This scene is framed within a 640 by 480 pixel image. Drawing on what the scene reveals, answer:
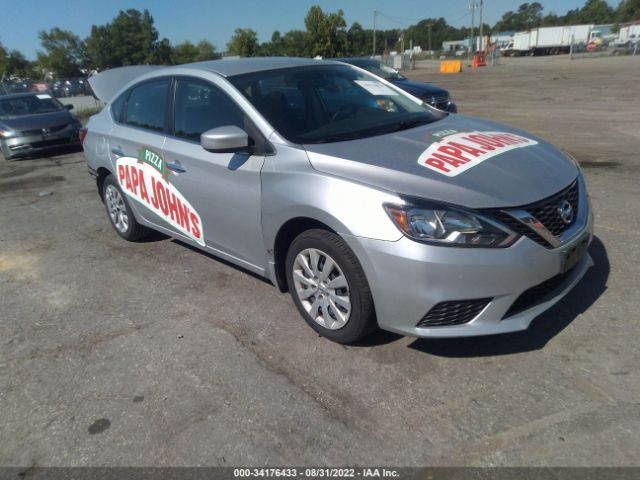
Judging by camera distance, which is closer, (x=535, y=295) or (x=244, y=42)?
(x=535, y=295)

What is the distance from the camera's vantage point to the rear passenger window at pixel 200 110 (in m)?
3.57

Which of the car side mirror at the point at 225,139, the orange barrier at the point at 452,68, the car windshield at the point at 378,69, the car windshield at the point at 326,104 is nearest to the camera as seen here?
the car side mirror at the point at 225,139

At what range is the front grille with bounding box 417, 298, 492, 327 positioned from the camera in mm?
2650

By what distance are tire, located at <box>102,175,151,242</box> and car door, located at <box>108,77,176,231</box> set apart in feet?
0.69

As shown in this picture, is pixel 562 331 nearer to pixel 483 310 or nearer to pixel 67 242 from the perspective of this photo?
pixel 483 310

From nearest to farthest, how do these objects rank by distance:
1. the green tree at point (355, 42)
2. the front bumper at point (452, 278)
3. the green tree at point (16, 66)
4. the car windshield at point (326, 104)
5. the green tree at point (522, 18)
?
the front bumper at point (452, 278) → the car windshield at point (326, 104) → the green tree at point (355, 42) → the green tree at point (16, 66) → the green tree at point (522, 18)

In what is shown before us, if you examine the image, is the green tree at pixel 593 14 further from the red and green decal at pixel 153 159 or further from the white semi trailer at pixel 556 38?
the red and green decal at pixel 153 159

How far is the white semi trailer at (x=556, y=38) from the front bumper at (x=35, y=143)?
203 ft

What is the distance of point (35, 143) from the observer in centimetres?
1139

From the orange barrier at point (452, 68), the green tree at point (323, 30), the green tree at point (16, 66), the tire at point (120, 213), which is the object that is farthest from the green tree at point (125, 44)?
the tire at point (120, 213)

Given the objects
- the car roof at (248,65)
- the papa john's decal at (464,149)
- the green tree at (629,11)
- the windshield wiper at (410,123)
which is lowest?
the green tree at (629,11)

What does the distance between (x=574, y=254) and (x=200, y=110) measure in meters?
2.74

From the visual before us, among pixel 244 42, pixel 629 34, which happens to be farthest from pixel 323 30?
pixel 629 34

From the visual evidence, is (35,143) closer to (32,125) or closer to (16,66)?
(32,125)
